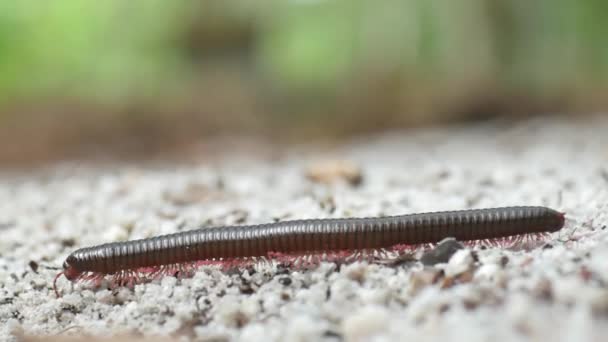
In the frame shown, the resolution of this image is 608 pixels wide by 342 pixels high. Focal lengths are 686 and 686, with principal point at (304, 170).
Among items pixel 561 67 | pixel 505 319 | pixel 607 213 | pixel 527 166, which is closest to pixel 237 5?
pixel 561 67

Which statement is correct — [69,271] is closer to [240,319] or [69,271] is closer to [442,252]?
[240,319]

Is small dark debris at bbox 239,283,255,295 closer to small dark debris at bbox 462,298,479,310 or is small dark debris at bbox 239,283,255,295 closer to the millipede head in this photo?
the millipede head

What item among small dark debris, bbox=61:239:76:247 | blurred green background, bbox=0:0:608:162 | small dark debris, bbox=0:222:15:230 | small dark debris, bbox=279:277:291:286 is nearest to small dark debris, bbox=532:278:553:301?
small dark debris, bbox=279:277:291:286

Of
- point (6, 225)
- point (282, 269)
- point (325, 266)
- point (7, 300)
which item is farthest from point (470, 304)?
point (6, 225)

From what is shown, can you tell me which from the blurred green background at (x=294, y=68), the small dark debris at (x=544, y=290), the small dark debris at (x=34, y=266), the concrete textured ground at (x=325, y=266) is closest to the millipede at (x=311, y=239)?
the concrete textured ground at (x=325, y=266)

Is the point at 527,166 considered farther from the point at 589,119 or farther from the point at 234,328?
the point at 589,119

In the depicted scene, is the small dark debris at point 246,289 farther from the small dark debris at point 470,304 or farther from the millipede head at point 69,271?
the small dark debris at point 470,304
